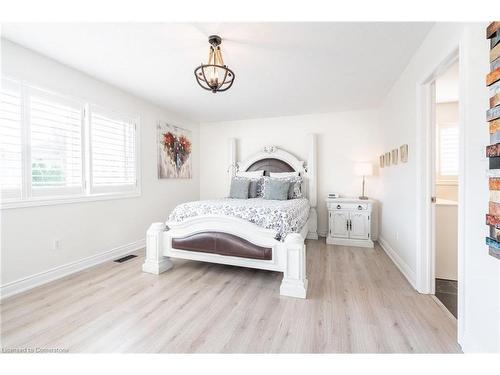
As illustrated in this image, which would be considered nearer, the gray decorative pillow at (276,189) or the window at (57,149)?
the window at (57,149)

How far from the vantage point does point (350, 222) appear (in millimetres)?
3854

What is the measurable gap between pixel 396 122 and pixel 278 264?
2433 millimetres

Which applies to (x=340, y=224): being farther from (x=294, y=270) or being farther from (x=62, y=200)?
(x=62, y=200)

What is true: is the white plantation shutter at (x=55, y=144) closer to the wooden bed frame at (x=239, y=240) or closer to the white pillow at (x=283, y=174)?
the wooden bed frame at (x=239, y=240)

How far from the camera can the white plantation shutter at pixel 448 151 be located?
140 inches

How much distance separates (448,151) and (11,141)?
564 centimetres

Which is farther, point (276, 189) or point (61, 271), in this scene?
point (276, 189)

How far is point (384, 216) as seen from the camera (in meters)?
3.74

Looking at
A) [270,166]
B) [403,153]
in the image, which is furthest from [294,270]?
[270,166]

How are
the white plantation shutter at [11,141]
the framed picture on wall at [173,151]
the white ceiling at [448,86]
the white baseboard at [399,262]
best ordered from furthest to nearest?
the framed picture on wall at [173,151] → the white ceiling at [448,86] → the white baseboard at [399,262] → the white plantation shutter at [11,141]

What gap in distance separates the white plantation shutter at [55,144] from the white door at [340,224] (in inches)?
150

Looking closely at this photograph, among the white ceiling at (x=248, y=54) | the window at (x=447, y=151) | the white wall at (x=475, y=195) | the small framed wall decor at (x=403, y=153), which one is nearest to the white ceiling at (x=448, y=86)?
the window at (x=447, y=151)

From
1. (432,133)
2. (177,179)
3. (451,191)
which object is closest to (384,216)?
(451,191)

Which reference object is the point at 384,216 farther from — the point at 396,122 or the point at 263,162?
the point at 263,162
